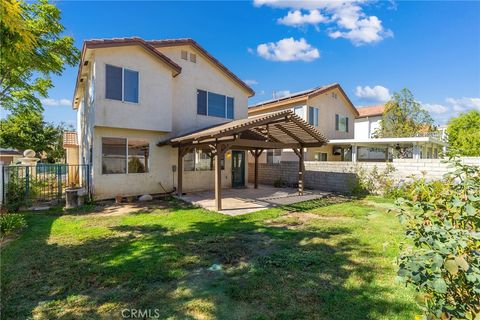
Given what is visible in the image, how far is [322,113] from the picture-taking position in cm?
2145

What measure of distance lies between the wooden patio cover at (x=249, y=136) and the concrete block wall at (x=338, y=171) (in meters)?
2.52

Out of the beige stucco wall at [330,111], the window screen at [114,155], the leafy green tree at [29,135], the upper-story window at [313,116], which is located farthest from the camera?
the leafy green tree at [29,135]

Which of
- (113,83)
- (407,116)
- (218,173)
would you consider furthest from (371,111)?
(113,83)

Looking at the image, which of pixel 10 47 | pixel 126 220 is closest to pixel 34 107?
pixel 126 220

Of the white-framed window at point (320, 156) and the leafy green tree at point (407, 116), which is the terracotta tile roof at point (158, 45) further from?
the leafy green tree at point (407, 116)

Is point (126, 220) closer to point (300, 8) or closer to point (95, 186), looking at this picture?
point (95, 186)

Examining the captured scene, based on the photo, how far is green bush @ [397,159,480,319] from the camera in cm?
183

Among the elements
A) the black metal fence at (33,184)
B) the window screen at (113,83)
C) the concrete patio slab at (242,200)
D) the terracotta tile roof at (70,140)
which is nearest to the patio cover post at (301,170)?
the concrete patio slab at (242,200)

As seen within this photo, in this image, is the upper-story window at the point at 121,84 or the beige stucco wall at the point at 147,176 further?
the beige stucco wall at the point at 147,176

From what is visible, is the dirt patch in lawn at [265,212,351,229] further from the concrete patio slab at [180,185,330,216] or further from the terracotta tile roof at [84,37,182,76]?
the terracotta tile roof at [84,37,182,76]

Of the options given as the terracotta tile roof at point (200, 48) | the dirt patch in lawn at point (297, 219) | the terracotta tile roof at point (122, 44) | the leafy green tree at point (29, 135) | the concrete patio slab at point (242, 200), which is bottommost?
the dirt patch in lawn at point (297, 219)

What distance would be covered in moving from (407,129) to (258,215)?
68.0 feet

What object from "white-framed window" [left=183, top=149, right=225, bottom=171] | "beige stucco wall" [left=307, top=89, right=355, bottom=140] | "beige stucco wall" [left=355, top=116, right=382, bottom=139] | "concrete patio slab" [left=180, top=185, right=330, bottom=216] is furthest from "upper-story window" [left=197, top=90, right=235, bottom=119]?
"beige stucco wall" [left=355, top=116, right=382, bottom=139]

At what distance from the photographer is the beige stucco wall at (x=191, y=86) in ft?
43.8
